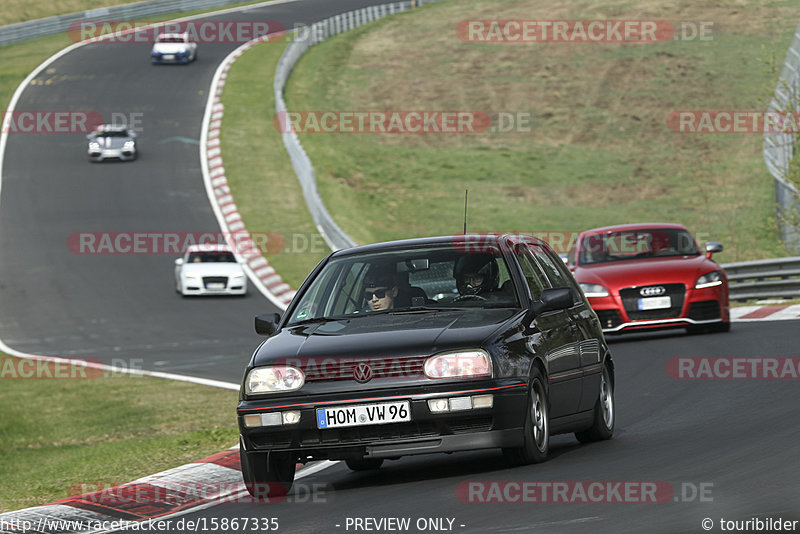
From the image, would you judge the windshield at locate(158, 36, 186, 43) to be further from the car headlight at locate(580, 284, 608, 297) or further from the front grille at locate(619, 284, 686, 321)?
the front grille at locate(619, 284, 686, 321)

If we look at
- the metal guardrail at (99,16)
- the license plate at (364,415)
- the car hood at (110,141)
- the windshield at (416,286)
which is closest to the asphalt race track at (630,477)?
the license plate at (364,415)

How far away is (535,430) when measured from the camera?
818 cm

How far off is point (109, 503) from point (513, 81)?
50.9 metres

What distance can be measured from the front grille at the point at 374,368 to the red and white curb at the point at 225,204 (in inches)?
835

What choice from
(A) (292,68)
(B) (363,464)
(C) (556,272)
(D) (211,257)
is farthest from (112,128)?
(B) (363,464)

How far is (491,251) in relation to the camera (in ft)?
29.2

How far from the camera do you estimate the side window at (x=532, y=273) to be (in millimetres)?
8906

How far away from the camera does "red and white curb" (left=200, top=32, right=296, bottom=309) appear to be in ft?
104

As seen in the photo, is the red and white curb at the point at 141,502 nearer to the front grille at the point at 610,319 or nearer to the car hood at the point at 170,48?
the front grille at the point at 610,319

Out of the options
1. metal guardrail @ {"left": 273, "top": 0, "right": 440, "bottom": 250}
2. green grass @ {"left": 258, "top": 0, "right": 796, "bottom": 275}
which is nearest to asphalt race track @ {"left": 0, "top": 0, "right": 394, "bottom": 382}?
metal guardrail @ {"left": 273, "top": 0, "right": 440, "bottom": 250}

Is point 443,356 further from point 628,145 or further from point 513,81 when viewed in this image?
point 513,81

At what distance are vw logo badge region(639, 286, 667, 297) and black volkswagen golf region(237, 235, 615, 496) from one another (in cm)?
792

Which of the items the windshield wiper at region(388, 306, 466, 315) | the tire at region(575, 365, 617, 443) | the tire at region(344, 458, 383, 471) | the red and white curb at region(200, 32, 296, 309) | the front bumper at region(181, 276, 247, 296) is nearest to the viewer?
the windshield wiper at region(388, 306, 466, 315)

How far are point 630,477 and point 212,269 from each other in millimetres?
23536
